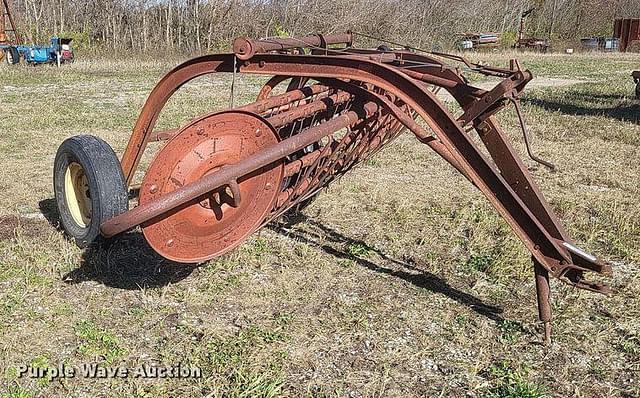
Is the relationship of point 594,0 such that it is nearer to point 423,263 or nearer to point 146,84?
point 146,84

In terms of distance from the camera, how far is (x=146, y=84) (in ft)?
44.0

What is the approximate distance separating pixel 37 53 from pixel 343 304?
15.5 meters

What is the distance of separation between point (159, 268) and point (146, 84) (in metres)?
10.7

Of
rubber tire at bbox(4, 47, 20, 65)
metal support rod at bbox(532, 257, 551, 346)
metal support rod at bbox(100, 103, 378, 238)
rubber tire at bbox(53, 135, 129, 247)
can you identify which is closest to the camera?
metal support rod at bbox(100, 103, 378, 238)

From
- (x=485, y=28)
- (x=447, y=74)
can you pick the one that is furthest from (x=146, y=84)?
(x=485, y=28)

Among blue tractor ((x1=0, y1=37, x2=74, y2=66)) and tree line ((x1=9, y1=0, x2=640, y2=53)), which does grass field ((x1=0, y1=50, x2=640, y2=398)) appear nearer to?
blue tractor ((x1=0, y1=37, x2=74, y2=66))

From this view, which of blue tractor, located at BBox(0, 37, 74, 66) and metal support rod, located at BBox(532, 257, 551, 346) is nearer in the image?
metal support rod, located at BBox(532, 257, 551, 346)

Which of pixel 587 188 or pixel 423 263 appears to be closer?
pixel 423 263

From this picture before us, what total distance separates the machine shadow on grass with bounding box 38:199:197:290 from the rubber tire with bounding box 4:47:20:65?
1446 cm

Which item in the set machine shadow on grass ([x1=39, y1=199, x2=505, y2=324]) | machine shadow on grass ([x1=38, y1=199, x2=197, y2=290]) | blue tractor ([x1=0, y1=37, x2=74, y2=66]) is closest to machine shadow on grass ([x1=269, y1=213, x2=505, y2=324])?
machine shadow on grass ([x1=39, y1=199, x2=505, y2=324])

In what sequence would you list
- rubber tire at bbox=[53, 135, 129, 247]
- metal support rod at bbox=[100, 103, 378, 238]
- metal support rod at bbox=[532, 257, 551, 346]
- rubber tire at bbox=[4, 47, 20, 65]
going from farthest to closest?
rubber tire at bbox=[4, 47, 20, 65], rubber tire at bbox=[53, 135, 129, 247], metal support rod at bbox=[532, 257, 551, 346], metal support rod at bbox=[100, 103, 378, 238]

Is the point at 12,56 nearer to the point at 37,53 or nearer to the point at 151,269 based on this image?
the point at 37,53

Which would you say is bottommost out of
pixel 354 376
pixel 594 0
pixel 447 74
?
pixel 354 376

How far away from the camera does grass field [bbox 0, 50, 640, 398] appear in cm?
265
